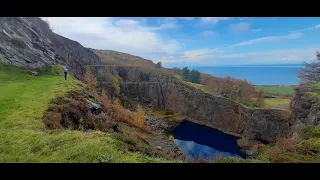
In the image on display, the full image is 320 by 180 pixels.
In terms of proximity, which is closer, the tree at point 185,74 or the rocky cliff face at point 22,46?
the rocky cliff face at point 22,46

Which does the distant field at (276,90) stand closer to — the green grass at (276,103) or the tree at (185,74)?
the green grass at (276,103)

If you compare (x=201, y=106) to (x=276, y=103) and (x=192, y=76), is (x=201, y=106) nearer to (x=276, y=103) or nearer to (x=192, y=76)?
(x=192, y=76)

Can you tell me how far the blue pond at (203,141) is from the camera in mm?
33688

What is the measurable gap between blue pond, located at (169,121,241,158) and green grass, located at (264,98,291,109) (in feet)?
33.6

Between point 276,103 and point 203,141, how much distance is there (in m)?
20.3

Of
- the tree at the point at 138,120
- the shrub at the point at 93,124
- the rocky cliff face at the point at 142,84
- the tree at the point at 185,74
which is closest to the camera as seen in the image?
the shrub at the point at 93,124

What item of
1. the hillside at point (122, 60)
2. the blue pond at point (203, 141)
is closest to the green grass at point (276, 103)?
the blue pond at point (203, 141)

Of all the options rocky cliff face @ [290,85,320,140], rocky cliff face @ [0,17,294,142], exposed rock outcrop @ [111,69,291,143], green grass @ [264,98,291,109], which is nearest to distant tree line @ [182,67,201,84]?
rocky cliff face @ [0,17,294,142]

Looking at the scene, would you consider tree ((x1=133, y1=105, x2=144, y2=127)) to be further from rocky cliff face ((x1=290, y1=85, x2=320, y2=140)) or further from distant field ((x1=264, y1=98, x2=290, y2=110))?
distant field ((x1=264, y1=98, x2=290, y2=110))

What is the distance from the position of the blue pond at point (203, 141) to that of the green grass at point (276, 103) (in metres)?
10.2

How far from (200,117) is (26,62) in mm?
40406
